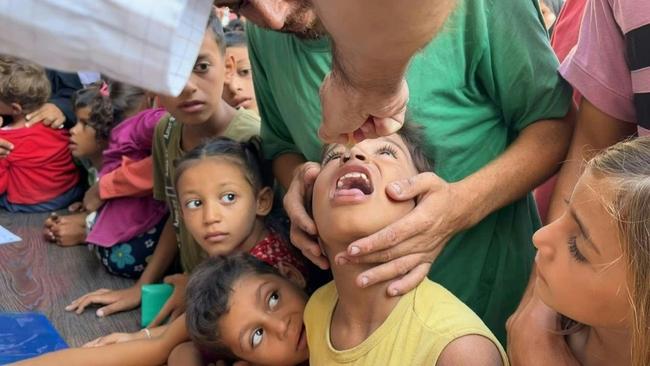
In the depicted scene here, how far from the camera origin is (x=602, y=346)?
3.37 feet

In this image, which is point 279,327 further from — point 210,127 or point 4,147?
point 4,147

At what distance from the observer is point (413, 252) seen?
1.28 meters

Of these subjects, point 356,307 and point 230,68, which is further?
point 230,68

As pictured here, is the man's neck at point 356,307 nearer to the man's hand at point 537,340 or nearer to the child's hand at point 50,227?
the man's hand at point 537,340

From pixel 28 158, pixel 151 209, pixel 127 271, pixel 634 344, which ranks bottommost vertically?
pixel 28 158

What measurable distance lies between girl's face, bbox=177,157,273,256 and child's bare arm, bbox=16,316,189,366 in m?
0.29

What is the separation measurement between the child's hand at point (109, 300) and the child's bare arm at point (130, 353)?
0.52 meters

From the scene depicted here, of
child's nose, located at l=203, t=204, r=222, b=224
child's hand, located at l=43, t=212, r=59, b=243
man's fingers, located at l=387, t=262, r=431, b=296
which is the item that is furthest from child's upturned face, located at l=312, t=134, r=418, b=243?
child's hand, located at l=43, t=212, r=59, b=243

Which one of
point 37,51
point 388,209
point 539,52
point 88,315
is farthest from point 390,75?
point 88,315

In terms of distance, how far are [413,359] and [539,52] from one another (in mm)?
617

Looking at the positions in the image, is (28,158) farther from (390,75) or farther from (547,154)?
(390,75)

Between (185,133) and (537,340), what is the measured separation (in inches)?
58.2

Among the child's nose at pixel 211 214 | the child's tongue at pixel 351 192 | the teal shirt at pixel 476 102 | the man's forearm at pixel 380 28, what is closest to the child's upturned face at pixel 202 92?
the child's nose at pixel 211 214

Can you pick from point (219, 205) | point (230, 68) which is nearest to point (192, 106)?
point (219, 205)
